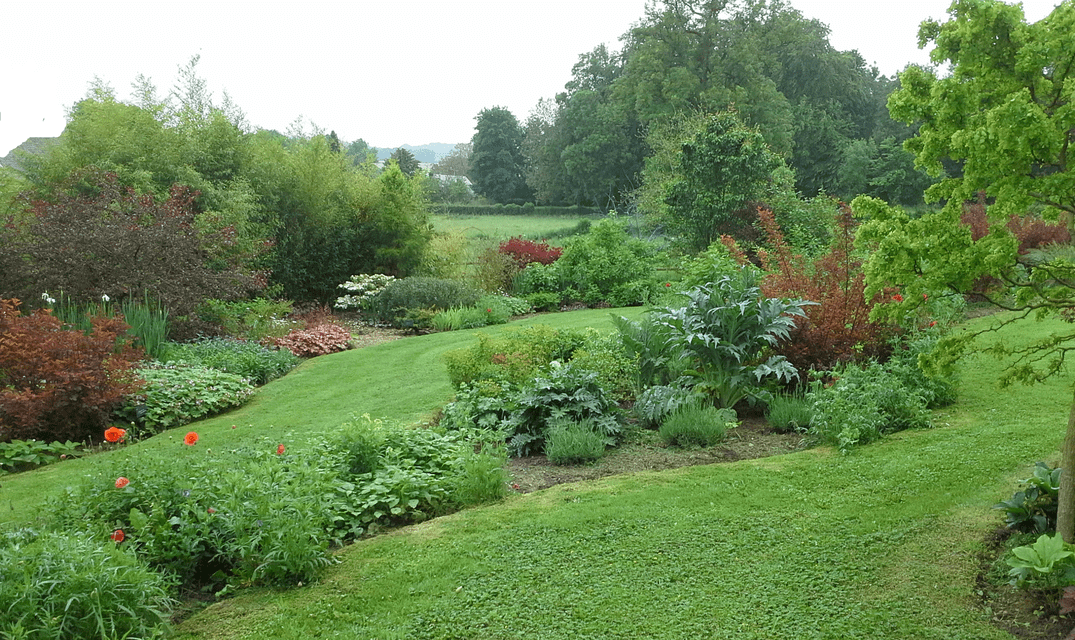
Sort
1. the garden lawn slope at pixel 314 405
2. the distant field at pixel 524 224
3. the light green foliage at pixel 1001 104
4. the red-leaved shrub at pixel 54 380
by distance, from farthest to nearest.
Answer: the distant field at pixel 524 224 → the red-leaved shrub at pixel 54 380 → the garden lawn slope at pixel 314 405 → the light green foliage at pixel 1001 104

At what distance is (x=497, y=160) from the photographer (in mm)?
48188

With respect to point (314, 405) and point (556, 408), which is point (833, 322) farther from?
point (314, 405)

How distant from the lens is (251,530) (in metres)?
3.59

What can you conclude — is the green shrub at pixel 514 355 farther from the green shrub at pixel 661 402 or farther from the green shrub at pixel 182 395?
the green shrub at pixel 182 395

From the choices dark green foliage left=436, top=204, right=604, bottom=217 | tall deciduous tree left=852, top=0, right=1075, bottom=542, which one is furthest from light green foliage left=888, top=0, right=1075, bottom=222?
dark green foliage left=436, top=204, right=604, bottom=217

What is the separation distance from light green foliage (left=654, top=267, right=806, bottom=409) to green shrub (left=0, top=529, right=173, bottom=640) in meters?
4.33

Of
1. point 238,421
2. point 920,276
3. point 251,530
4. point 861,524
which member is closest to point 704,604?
point 861,524

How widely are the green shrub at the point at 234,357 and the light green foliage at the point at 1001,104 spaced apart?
25.9ft

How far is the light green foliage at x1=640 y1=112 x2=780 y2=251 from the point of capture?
16688 millimetres

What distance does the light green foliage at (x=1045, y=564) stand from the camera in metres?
2.83

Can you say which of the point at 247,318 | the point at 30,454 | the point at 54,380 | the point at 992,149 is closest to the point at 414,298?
the point at 247,318

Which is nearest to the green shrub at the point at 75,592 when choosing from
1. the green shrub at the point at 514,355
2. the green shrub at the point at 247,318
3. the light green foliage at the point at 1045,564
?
the light green foliage at the point at 1045,564

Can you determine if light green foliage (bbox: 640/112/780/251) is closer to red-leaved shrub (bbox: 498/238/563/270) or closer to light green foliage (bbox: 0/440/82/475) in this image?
red-leaved shrub (bbox: 498/238/563/270)

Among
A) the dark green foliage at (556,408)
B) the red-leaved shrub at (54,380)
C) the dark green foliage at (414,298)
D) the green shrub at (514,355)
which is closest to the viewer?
the dark green foliage at (556,408)
